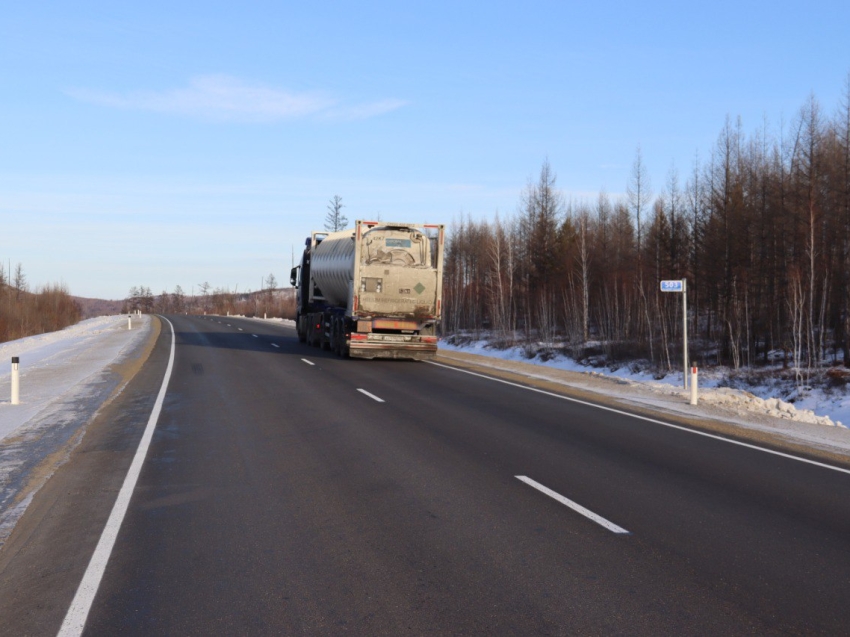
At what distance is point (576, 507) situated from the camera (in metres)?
7.42

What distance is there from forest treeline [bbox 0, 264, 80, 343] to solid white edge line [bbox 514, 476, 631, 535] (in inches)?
2351

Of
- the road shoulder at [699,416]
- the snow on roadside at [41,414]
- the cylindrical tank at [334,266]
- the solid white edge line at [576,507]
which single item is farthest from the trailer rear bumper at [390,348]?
the solid white edge line at [576,507]

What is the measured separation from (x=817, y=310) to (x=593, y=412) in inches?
1048

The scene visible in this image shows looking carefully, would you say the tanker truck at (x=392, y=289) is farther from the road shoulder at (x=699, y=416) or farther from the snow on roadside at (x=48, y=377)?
the snow on roadside at (x=48, y=377)

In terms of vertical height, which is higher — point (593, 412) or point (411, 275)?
point (411, 275)

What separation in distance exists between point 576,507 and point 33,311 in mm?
79562

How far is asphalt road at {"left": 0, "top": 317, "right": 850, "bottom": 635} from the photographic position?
4.78 metres

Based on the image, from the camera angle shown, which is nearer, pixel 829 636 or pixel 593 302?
pixel 829 636

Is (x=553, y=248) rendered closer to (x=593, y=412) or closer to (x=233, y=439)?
(x=593, y=412)

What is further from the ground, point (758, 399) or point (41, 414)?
point (41, 414)

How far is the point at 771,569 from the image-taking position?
567cm

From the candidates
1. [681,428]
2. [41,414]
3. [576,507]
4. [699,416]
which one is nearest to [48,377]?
[41,414]

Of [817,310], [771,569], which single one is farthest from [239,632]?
[817,310]

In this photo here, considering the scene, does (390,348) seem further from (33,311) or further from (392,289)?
(33,311)
